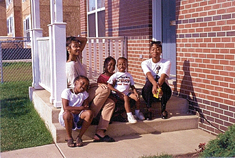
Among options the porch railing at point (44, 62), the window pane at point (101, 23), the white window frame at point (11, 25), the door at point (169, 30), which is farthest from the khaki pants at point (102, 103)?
the white window frame at point (11, 25)

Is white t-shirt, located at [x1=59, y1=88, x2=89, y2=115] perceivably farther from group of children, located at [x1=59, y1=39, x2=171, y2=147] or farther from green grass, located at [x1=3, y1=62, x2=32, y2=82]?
green grass, located at [x1=3, y1=62, x2=32, y2=82]

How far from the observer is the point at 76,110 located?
481cm

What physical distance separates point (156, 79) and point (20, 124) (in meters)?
2.65

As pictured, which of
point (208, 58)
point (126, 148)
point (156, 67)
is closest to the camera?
point (126, 148)

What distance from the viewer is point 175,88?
20.4ft

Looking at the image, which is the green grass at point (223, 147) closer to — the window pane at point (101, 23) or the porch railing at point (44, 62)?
the porch railing at point (44, 62)

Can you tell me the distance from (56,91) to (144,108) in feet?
5.25

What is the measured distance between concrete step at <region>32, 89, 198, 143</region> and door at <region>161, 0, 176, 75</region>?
1.34 m

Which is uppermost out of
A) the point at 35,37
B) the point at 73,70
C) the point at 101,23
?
the point at 101,23

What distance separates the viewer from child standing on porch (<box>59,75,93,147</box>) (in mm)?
4734

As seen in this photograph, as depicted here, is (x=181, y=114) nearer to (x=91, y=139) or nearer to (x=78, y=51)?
(x=91, y=139)

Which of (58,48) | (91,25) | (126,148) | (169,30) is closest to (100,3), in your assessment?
(91,25)

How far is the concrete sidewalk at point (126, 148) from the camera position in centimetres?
442

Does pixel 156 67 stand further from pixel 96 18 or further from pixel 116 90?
pixel 96 18
